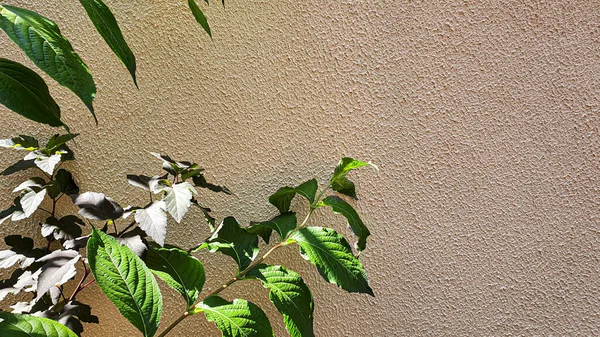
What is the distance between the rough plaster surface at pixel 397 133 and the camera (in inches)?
42.5

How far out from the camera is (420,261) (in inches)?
44.6

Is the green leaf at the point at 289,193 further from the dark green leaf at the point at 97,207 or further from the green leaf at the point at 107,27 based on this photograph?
the green leaf at the point at 107,27

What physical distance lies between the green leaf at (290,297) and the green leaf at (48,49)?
423 mm

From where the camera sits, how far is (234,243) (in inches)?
33.7

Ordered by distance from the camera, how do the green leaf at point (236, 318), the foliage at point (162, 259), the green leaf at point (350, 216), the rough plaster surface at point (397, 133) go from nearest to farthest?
the foliage at point (162, 259)
the green leaf at point (236, 318)
the green leaf at point (350, 216)
the rough plaster surface at point (397, 133)

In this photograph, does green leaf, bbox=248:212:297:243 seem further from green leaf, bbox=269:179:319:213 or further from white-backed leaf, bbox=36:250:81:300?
white-backed leaf, bbox=36:250:81:300

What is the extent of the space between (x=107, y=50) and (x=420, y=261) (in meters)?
0.86

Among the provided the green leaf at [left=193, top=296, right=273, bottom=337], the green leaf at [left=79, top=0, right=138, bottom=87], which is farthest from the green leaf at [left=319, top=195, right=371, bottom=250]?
the green leaf at [left=79, top=0, right=138, bottom=87]

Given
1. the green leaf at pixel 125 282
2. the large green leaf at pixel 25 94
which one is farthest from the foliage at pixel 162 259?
the large green leaf at pixel 25 94

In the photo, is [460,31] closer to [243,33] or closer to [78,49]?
[243,33]

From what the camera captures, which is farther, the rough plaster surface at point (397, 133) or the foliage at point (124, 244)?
the rough plaster surface at point (397, 133)

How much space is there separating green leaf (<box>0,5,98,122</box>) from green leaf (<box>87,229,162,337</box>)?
0.14m

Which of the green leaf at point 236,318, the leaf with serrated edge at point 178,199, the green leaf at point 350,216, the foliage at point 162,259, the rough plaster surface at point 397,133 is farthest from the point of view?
the rough plaster surface at point 397,133

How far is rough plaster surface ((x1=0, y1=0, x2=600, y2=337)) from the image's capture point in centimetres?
108
